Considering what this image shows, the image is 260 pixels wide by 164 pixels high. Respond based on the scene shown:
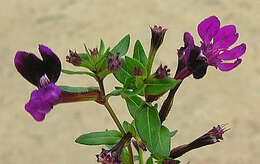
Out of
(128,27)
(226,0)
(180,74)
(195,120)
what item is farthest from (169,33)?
(180,74)

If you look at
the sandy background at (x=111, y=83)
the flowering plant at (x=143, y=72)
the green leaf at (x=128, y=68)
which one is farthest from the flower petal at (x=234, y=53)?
the sandy background at (x=111, y=83)

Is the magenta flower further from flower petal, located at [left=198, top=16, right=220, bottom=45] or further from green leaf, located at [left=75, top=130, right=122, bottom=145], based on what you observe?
green leaf, located at [left=75, top=130, right=122, bottom=145]

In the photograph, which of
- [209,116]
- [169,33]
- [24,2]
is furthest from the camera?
[24,2]

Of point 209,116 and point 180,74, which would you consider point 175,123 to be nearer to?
point 209,116

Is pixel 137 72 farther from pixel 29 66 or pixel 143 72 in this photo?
pixel 29 66

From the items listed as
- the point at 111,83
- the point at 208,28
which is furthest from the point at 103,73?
the point at 111,83

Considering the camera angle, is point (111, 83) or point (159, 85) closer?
point (159, 85)
